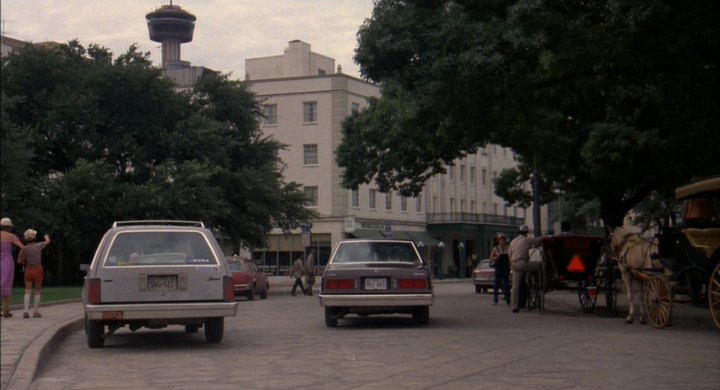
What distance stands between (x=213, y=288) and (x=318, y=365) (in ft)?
8.87

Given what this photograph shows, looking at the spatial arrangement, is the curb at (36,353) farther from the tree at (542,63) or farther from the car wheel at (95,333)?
the tree at (542,63)

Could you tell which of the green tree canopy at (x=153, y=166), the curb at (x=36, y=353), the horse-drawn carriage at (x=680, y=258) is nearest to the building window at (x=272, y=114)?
the green tree canopy at (x=153, y=166)

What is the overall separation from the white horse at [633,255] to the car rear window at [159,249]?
8.06 m

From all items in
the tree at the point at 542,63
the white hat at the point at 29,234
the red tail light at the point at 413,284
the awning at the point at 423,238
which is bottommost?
the red tail light at the point at 413,284

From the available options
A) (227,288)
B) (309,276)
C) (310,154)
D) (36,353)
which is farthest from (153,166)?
(310,154)

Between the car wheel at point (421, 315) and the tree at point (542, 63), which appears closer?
the tree at point (542, 63)

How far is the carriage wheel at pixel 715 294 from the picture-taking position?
13852 millimetres

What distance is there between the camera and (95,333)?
13.5 m

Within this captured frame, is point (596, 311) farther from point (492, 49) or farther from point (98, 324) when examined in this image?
point (98, 324)

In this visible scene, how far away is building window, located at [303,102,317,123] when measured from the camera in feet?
247

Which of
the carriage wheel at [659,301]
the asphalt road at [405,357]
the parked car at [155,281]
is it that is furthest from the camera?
the carriage wheel at [659,301]

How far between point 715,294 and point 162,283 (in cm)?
788

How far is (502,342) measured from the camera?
14.0 m

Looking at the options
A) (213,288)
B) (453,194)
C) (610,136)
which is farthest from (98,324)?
(453,194)
